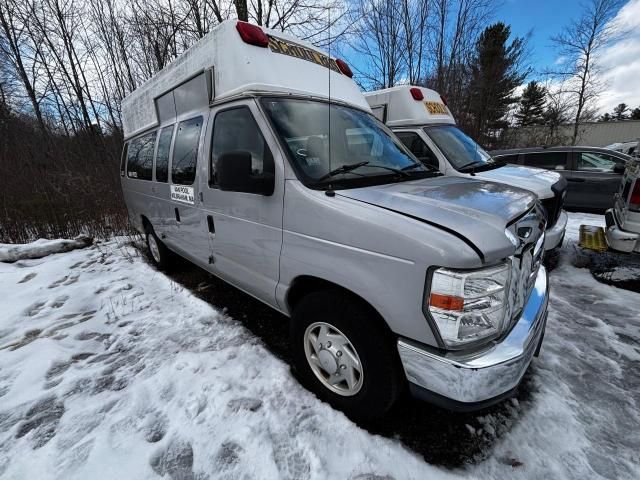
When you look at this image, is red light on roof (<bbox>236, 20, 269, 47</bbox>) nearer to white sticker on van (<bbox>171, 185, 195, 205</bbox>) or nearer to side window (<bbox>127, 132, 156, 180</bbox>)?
white sticker on van (<bbox>171, 185, 195, 205</bbox>)

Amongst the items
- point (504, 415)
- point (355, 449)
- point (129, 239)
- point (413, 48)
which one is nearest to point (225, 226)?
point (355, 449)

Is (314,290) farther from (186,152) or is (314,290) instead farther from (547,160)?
(547,160)

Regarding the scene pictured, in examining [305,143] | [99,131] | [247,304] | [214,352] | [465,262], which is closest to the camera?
[465,262]

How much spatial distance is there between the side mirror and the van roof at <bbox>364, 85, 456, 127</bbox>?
4110 mm

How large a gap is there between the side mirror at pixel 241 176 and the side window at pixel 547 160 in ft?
28.7

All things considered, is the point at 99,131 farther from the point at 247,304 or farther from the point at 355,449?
the point at 355,449

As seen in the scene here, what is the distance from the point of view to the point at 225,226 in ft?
9.25

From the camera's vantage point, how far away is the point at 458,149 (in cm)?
521

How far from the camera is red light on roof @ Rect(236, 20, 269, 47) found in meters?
2.60

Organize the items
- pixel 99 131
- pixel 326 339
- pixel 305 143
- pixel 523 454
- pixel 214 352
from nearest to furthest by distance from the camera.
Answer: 1. pixel 523 454
2. pixel 326 339
3. pixel 305 143
4. pixel 214 352
5. pixel 99 131

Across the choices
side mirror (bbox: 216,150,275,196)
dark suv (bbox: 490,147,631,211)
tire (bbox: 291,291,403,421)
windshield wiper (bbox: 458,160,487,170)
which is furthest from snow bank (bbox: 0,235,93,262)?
dark suv (bbox: 490,147,631,211)

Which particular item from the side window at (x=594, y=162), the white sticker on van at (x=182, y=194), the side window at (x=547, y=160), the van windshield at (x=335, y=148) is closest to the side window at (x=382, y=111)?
the van windshield at (x=335, y=148)

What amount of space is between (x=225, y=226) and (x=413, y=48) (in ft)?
55.7

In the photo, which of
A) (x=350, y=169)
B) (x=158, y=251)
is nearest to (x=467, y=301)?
(x=350, y=169)
